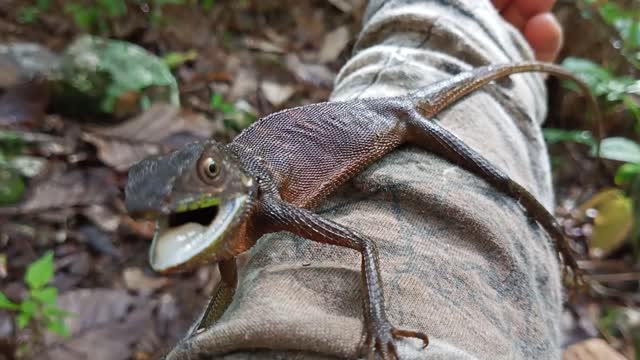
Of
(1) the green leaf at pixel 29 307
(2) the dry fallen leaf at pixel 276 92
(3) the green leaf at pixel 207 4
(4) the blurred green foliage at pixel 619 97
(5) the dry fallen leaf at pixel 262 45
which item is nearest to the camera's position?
(1) the green leaf at pixel 29 307

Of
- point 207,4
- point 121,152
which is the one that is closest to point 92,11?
point 207,4

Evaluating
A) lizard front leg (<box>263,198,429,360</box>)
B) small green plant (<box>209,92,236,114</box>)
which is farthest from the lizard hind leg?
small green plant (<box>209,92,236,114</box>)

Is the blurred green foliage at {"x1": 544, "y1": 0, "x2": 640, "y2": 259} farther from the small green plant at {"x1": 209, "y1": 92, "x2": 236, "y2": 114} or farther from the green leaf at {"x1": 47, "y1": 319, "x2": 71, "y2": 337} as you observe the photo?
the green leaf at {"x1": 47, "y1": 319, "x2": 71, "y2": 337}

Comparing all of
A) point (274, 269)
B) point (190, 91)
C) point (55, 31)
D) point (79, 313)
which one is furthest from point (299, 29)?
point (274, 269)

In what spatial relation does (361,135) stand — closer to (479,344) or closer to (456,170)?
Answer: (456,170)

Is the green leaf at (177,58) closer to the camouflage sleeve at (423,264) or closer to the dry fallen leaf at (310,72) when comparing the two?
the dry fallen leaf at (310,72)

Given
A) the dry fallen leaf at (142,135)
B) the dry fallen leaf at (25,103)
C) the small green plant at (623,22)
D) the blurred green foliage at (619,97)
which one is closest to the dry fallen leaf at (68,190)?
the dry fallen leaf at (142,135)
